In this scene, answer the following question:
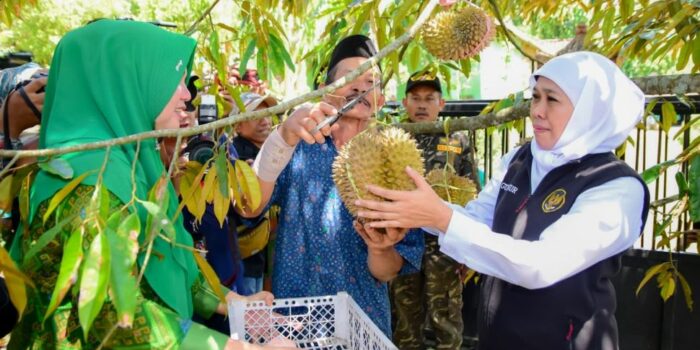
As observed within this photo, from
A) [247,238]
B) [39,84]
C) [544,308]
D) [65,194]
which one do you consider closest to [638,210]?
A: [544,308]

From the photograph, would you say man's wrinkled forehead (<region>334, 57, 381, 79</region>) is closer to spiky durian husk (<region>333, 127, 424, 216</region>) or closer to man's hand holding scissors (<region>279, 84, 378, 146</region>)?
man's hand holding scissors (<region>279, 84, 378, 146</region>)

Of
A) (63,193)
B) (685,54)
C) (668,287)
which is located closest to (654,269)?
(668,287)

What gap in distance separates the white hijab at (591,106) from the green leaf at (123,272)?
1.15m

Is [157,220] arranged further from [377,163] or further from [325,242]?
[325,242]

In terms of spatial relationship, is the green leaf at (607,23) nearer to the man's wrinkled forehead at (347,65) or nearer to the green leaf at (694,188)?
the green leaf at (694,188)

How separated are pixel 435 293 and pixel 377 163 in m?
2.25

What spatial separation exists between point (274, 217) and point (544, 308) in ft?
5.30

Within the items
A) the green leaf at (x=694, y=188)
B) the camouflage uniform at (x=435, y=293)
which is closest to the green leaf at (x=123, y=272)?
the green leaf at (x=694, y=188)

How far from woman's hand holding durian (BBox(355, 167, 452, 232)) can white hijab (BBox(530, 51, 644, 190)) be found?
1.41ft

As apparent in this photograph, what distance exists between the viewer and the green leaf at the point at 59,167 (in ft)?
4.10

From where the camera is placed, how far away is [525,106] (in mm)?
2162

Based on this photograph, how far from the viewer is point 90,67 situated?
1.48m

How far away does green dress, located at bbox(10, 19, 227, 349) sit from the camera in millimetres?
1339

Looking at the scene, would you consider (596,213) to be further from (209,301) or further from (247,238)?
(247,238)
